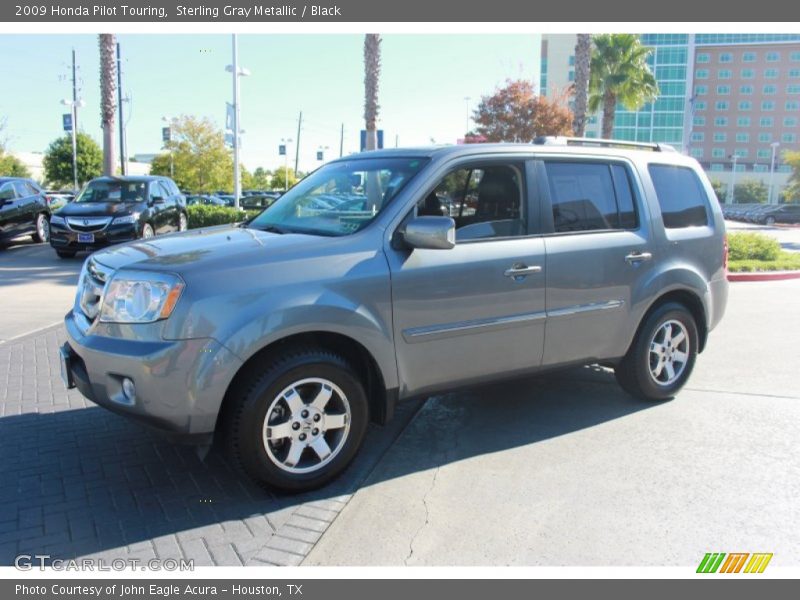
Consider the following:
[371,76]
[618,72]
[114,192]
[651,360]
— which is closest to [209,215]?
[114,192]

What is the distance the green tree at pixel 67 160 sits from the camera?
58259mm

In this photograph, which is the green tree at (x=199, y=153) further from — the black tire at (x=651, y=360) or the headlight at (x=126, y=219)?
the black tire at (x=651, y=360)

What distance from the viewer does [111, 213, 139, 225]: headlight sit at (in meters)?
13.6

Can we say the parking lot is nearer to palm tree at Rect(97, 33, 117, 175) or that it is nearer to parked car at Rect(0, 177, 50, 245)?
parked car at Rect(0, 177, 50, 245)

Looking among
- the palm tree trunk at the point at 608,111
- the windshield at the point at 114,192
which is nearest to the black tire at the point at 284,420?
the windshield at the point at 114,192

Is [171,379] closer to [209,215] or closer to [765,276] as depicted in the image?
[765,276]

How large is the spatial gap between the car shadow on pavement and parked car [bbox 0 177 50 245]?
42.2 feet

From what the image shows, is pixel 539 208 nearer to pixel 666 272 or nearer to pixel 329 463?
pixel 666 272

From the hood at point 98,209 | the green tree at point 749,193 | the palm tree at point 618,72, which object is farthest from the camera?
the green tree at point 749,193

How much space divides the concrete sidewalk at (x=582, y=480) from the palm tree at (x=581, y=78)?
15097mm

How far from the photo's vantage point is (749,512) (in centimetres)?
365

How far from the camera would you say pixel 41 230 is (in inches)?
682

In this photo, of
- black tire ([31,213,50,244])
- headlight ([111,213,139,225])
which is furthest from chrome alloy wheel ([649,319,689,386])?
black tire ([31,213,50,244])

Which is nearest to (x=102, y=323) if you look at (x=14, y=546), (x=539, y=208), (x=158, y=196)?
(x=14, y=546)
